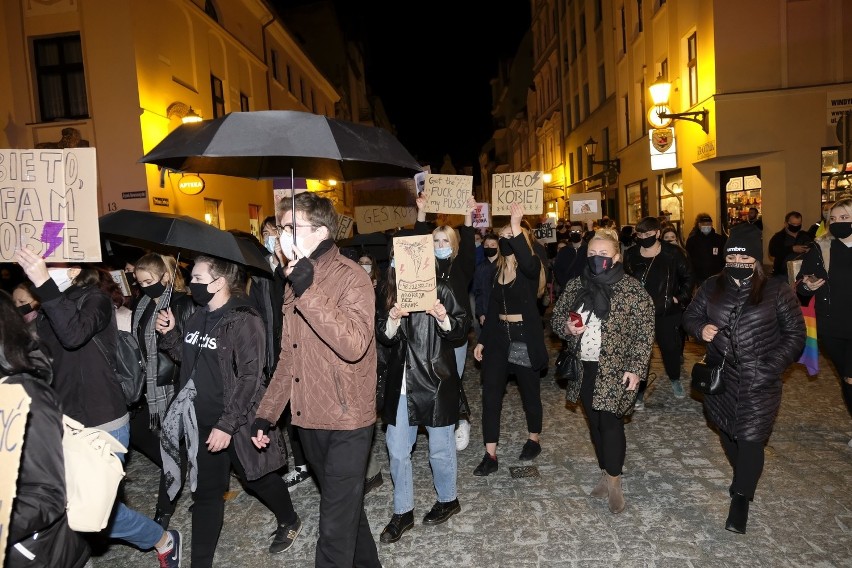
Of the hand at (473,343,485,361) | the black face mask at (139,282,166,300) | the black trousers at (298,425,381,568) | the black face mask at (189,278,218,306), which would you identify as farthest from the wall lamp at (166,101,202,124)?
the black trousers at (298,425,381,568)

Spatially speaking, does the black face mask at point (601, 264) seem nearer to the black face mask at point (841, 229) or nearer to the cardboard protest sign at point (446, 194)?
the cardboard protest sign at point (446, 194)

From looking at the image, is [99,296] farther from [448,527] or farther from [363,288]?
[448,527]

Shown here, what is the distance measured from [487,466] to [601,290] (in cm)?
196

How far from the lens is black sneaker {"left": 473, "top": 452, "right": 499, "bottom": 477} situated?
542 cm

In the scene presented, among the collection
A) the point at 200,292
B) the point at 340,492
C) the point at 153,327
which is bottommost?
the point at 340,492

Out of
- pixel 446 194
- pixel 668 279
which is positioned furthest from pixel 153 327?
pixel 668 279

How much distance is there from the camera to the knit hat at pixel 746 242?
13.9 feet

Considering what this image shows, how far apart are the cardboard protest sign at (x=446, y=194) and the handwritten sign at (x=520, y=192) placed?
1.59 feet

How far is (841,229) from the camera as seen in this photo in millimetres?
5449

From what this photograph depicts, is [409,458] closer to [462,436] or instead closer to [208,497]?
[208,497]

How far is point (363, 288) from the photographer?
10.5 feet

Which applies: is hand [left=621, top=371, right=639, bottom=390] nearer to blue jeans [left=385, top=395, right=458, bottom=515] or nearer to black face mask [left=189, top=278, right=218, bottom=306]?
blue jeans [left=385, top=395, right=458, bottom=515]

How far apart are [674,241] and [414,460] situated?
15.3ft

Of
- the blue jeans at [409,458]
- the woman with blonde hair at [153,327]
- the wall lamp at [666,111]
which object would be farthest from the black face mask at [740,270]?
the wall lamp at [666,111]
